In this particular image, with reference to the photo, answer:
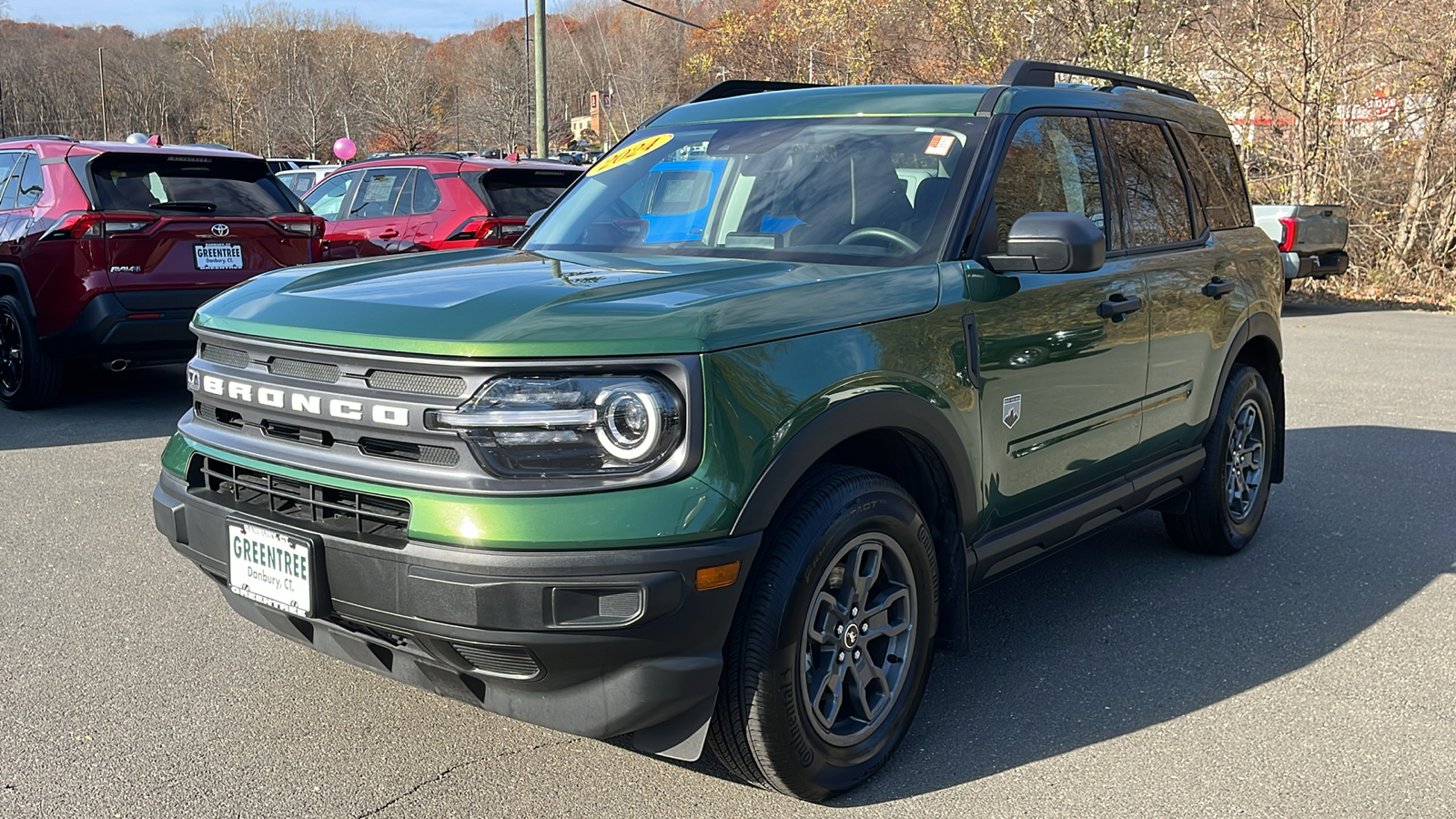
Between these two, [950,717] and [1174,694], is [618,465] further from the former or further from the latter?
[1174,694]

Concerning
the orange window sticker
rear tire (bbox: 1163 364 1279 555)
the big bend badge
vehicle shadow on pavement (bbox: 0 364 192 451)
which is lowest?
vehicle shadow on pavement (bbox: 0 364 192 451)

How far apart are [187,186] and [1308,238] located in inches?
467

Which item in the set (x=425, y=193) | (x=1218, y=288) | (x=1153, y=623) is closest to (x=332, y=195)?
(x=425, y=193)

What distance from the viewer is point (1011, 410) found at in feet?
11.8

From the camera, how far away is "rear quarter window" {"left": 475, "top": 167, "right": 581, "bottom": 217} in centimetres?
1031

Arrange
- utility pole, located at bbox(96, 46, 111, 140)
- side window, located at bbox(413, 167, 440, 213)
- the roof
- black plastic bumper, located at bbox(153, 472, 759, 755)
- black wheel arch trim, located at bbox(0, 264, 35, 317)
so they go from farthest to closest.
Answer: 1. utility pole, located at bbox(96, 46, 111, 140)
2. side window, located at bbox(413, 167, 440, 213)
3. black wheel arch trim, located at bbox(0, 264, 35, 317)
4. the roof
5. black plastic bumper, located at bbox(153, 472, 759, 755)

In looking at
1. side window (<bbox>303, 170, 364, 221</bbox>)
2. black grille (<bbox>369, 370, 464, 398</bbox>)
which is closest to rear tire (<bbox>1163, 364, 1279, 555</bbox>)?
black grille (<bbox>369, 370, 464, 398</bbox>)

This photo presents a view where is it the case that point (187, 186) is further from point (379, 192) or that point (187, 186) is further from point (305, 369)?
point (305, 369)

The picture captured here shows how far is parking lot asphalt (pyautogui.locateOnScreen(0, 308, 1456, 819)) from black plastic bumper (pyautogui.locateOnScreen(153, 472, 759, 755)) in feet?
1.38

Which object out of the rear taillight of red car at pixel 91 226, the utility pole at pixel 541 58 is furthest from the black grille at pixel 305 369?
the utility pole at pixel 541 58

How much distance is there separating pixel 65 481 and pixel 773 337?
493 cm

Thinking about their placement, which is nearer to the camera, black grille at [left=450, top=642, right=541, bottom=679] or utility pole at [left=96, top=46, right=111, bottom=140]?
black grille at [left=450, top=642, right=541, bottom=679]

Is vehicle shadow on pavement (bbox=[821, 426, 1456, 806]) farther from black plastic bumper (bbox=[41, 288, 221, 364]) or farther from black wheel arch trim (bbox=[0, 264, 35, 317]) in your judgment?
black wheel arch trim (bbox=[0, 264, 35, 317])

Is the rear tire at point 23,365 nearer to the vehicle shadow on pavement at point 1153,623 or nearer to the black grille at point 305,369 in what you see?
the black grille at point 305,369
